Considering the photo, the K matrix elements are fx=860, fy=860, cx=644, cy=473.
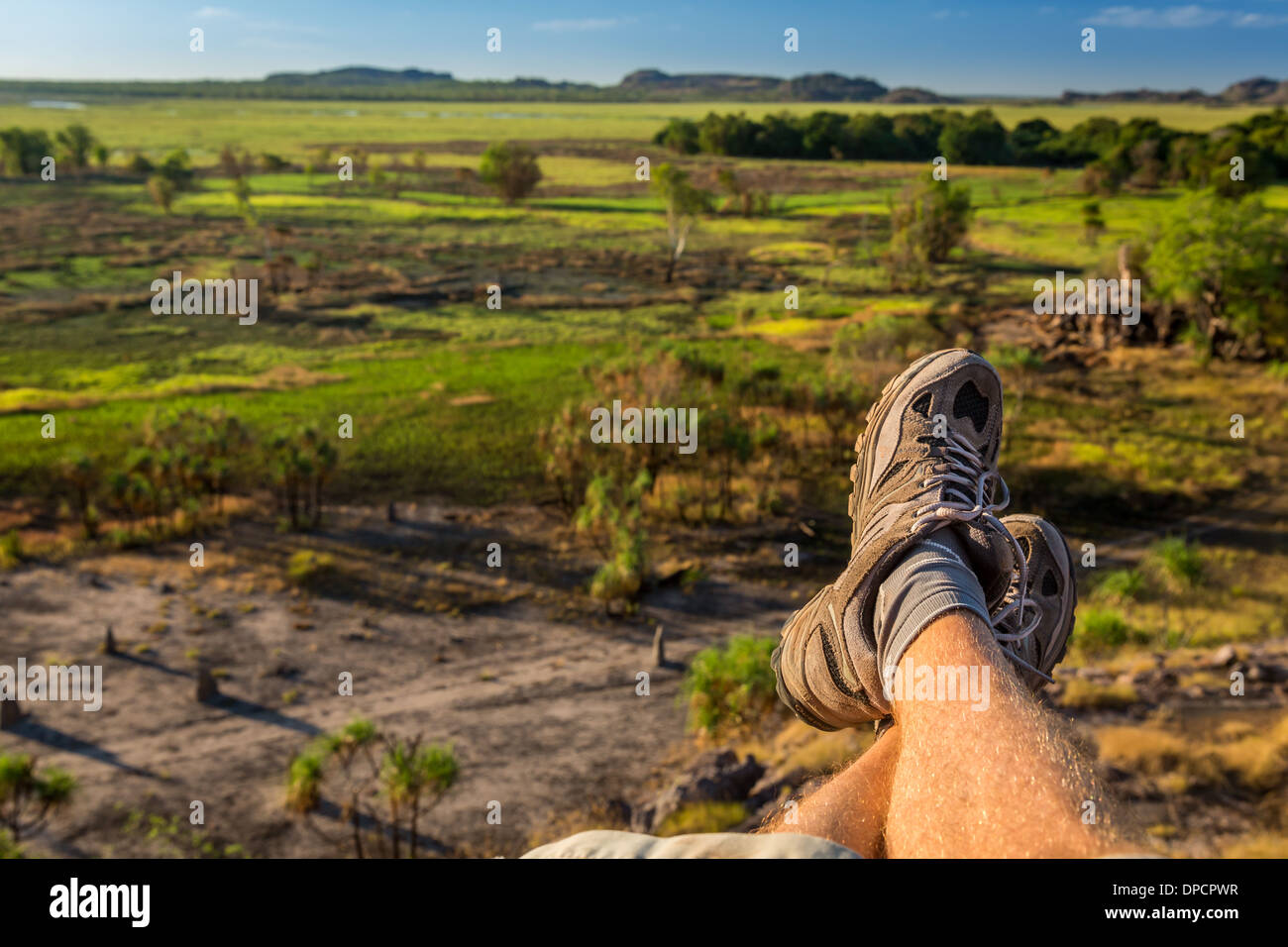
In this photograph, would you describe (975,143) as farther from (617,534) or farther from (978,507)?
(978,507)

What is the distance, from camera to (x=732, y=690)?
16.2 meters

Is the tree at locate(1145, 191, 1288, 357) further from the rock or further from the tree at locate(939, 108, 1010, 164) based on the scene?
the tree at locate(939, 108, 1010, 164)

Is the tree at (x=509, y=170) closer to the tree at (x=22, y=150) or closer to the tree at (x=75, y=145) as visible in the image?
the tree at (x=75, y=145)

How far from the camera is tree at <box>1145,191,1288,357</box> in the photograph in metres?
42.1

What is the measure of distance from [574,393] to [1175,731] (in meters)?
31.8

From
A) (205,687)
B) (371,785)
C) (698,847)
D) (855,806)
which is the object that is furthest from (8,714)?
(698,847)

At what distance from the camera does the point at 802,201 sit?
100062 mm

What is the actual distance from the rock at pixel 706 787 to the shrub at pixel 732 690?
2463mm

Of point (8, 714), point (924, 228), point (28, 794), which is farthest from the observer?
point (924, 228)

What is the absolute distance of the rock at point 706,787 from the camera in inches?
493

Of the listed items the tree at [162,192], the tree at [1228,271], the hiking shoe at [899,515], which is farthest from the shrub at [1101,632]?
the tree at [162,192]

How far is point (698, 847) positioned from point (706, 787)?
1088 centimetres

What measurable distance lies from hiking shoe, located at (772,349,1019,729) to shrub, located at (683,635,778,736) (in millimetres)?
10813
